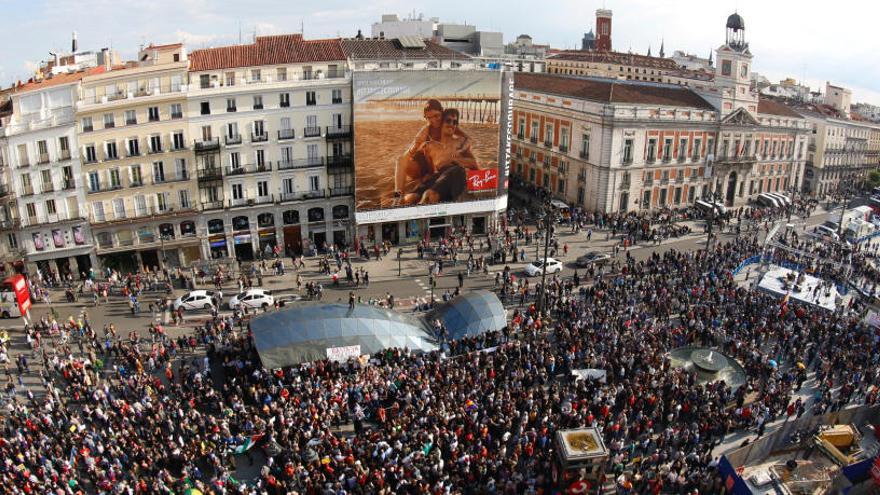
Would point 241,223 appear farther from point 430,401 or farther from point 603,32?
point 603,32

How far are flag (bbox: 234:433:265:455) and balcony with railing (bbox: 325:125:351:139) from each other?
2871 centimetres

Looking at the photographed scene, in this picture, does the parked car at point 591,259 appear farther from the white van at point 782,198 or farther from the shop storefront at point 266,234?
the white van at point 782,198

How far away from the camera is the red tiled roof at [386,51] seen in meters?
53.4

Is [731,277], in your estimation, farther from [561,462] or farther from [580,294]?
[561,462]

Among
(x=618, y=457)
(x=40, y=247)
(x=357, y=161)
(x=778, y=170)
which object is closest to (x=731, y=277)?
(x=618, y=457)

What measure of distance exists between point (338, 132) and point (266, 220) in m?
8.73

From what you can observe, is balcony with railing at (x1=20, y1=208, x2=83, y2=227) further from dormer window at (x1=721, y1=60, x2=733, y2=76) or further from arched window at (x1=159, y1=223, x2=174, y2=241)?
dormer window at (x1=721, y1=60, x2=733, y2=76)

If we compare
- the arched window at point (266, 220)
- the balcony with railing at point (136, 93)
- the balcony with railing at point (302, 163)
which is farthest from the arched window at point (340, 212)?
the balcony with railing at point (136, 93)

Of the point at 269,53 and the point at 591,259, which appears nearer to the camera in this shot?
the point at 269,53

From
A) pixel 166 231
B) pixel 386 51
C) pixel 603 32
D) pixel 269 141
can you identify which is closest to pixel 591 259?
pixel 386 51

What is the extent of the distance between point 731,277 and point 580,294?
11.0 meters

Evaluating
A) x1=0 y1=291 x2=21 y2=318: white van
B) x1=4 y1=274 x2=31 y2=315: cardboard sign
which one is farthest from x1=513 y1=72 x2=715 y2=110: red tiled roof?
x1=0 y1=291 x2=21 y2=318: white van

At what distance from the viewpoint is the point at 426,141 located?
52688 mm

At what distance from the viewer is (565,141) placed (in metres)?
70.0
